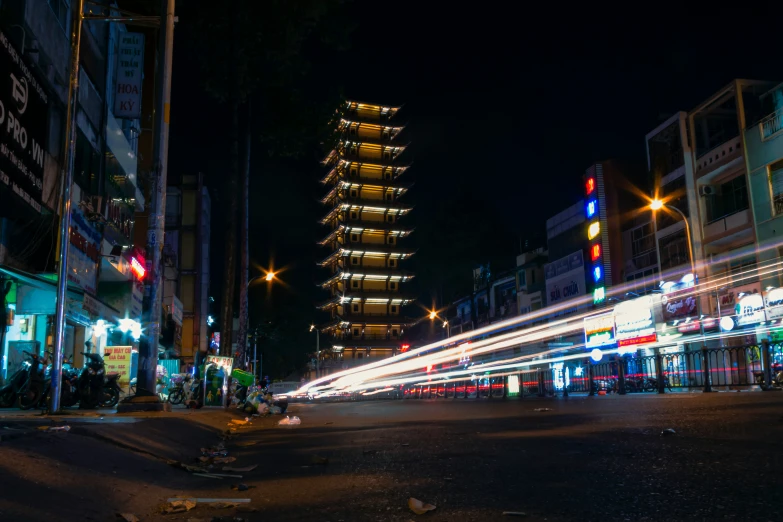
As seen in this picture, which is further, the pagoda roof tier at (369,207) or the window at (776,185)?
the pagoda roof tier at (369,207)

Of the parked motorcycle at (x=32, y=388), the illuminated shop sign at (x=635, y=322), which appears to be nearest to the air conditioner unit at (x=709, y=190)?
the illuminated shop sign at (x=635, y=322)

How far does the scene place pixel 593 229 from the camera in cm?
4600

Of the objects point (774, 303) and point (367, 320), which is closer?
point (774, 303)

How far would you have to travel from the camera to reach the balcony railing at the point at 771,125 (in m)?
29.5

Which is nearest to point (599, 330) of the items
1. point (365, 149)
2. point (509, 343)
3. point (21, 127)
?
point (509, 343)

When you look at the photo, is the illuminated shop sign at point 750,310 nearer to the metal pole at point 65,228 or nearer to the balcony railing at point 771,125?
the balcony railing at point 771,125

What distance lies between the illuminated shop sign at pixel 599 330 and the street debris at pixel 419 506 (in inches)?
→ 1667

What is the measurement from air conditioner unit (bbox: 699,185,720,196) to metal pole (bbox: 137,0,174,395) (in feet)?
100

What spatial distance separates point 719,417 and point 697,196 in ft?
104

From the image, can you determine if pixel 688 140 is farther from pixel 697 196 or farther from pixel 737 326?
pixel 737 326

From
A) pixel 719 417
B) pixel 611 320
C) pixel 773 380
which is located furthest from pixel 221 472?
pixel 611 320

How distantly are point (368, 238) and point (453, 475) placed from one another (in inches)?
3297

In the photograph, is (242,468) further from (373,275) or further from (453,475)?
(373,275)

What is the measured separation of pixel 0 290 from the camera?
49.6 ft
